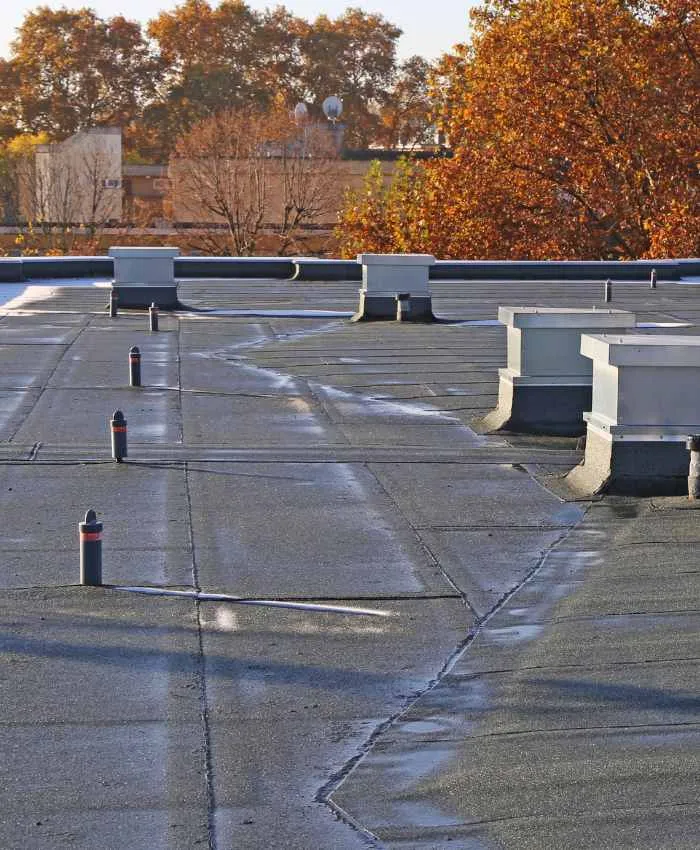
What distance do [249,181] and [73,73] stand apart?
4354 cm

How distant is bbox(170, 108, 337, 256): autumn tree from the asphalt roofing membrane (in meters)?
69.7

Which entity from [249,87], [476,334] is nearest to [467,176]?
[476,334]

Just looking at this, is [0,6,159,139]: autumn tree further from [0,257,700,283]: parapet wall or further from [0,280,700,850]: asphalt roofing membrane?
[0,280,700,850]: asphalt roofing membrane


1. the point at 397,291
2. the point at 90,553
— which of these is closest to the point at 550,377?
the point at 90,553

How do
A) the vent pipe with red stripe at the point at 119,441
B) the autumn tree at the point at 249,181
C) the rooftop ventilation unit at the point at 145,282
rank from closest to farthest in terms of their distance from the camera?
the vent pipe with red stripe at the point at 119,441 < the rooftop ventilation unit at the point at 145,282 < the autumn tree at the point at 249,181

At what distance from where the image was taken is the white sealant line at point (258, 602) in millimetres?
10109

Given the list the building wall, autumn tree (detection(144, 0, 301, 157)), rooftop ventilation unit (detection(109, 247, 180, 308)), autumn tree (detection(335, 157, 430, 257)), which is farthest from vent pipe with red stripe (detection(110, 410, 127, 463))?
autumn tree (detection(144, 0, 301, 157))

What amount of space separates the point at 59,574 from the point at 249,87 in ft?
402

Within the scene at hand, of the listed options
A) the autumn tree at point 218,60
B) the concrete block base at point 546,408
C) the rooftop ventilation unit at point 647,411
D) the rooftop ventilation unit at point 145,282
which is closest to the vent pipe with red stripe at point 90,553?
the rooftop ventilation unit at point 647,411

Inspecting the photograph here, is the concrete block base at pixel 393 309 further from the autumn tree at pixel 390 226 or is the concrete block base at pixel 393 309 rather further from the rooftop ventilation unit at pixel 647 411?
the autumn tree at pixel 390 226

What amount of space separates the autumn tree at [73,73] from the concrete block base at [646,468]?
116 meters

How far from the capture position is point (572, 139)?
202ft

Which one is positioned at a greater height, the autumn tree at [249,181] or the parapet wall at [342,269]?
the autumn tree at [249,181]

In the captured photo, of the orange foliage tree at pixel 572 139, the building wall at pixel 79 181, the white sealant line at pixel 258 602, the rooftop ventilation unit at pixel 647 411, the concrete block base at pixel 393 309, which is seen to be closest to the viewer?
the white sealant line at pixel 258 602
